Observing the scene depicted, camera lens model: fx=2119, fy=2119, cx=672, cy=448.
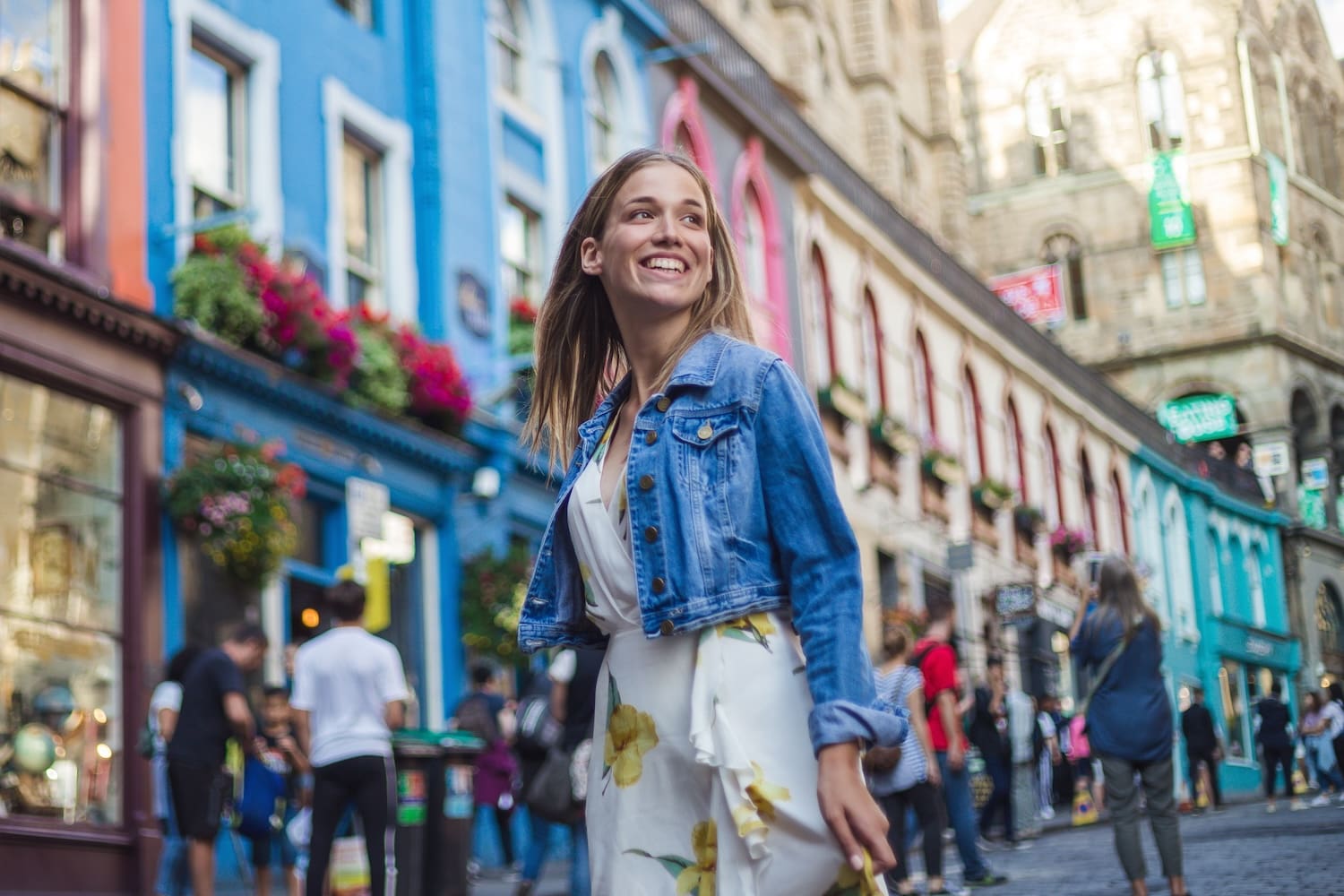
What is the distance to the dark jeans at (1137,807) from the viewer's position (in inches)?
394

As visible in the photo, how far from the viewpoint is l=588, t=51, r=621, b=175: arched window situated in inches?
939

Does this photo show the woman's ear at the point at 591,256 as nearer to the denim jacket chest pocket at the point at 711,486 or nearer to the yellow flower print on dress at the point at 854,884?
the denim jacket chest pocket at the point at 711,486

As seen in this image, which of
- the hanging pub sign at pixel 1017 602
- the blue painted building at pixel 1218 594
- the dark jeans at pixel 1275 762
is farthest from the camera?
the blue painted building at pixel 1218 594

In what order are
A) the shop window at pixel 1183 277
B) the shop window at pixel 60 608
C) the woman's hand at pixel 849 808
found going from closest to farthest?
the woman's hand at pixel 849 808
the shop window at pixel 60 608
the shop window at pixel 1183 277

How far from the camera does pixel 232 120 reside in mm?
17062

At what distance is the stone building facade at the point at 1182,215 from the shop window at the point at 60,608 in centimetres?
4725

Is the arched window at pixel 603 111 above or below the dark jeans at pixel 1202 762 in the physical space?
above

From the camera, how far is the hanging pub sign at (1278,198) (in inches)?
2404

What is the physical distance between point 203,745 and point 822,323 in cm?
2025

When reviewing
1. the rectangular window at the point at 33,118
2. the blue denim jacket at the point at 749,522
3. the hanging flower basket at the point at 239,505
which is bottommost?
the blue denim jacket at the point at 749,522

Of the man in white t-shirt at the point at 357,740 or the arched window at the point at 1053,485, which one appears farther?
the arched window at the point at 1053,485

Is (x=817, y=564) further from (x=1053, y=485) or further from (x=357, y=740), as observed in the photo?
(x=1053, y=485)

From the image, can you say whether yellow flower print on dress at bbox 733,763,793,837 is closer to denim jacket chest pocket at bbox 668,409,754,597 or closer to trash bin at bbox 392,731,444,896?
denim jacket chest pocket at bbox 668,409,754,597

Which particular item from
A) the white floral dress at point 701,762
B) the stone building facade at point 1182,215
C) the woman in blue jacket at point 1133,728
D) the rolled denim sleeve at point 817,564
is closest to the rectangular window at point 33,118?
the woman in blue jacket at point 1133,728
